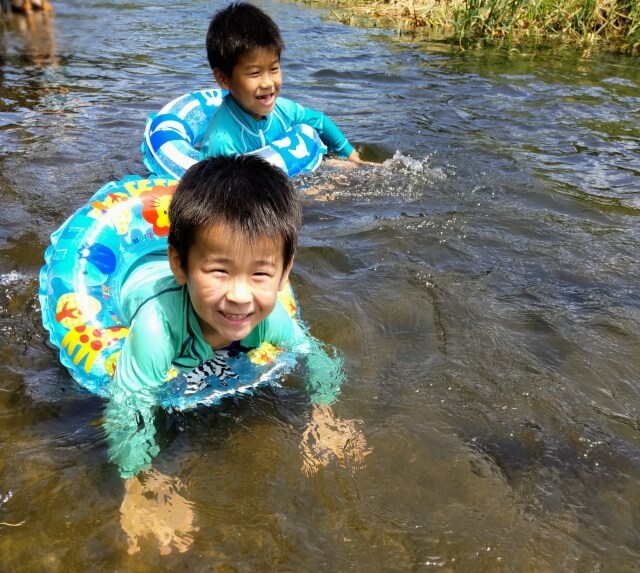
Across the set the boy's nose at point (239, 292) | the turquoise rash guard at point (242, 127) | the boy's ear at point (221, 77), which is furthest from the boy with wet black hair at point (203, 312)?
the boy's ear at point (221, 77)

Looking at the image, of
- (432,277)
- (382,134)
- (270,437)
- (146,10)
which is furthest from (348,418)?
(146,10)

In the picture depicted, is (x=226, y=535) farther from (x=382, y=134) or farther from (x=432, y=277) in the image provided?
(x=382, y=134)

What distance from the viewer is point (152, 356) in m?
2.20

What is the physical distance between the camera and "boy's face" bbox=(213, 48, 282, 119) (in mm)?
4184

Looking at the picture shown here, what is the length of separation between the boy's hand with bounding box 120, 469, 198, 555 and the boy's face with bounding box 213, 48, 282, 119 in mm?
2805

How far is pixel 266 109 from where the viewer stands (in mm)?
4395

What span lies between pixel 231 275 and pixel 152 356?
422 millimetres

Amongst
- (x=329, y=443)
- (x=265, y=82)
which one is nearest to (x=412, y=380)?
(x=329, y=443)

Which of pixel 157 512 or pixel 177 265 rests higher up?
pixel 177 265

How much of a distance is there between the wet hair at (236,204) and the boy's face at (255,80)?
87.2 inches

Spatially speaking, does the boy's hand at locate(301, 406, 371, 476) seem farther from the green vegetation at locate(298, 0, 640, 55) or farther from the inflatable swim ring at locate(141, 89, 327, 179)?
the green vegetation at locate(298, 0, 640, 55)

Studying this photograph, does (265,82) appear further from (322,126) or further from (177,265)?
(177,265)

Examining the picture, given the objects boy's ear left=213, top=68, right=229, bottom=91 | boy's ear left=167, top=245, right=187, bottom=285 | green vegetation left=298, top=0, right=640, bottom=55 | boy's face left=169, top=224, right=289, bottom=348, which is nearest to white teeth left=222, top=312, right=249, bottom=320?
boy's face left=169, top=224, right=289, bottom=348

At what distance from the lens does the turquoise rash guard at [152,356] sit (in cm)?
221
